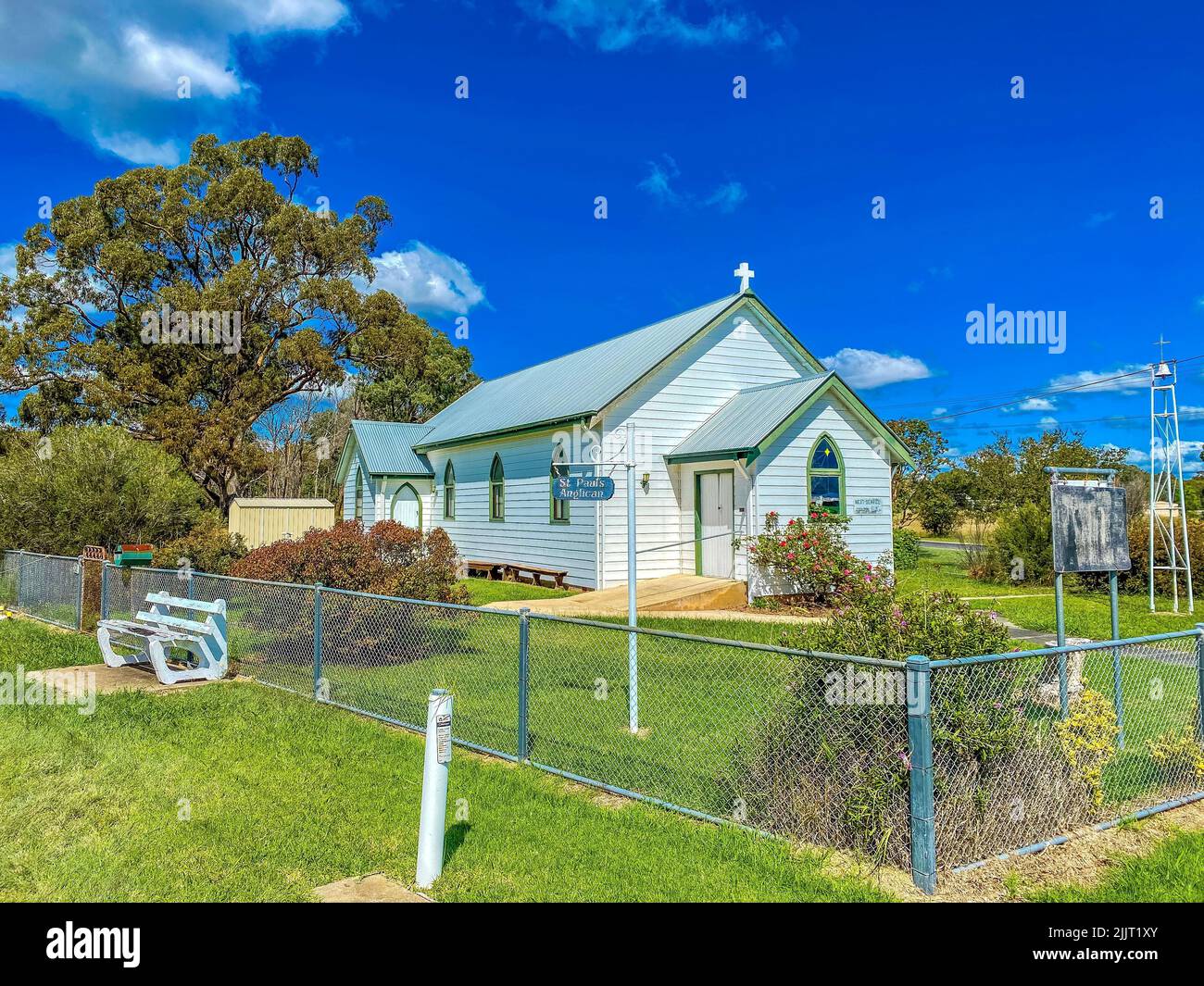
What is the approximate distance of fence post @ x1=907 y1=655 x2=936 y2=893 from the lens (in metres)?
4.52

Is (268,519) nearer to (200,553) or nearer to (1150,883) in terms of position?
(200,553)

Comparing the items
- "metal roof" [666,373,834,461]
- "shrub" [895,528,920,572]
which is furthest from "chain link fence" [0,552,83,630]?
"shrub" [895,528,920,572]

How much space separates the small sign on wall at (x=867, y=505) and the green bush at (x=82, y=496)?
1483cm

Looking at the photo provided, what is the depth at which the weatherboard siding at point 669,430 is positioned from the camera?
57.8 ft

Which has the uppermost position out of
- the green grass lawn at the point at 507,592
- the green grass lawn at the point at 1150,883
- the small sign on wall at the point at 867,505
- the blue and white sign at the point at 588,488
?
the small sign on wall at the point at 867,505

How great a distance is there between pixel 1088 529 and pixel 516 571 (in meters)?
15.5

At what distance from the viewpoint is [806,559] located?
51.6ft

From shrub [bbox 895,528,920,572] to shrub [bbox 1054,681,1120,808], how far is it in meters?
18.7

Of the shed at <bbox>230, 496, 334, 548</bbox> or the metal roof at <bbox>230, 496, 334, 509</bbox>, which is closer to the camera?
the shed at <bbox>230, 496, 334, 548</bbox>

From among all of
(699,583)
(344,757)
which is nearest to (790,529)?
(699,583)

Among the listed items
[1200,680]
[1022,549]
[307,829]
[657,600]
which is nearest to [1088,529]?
[1200,680]

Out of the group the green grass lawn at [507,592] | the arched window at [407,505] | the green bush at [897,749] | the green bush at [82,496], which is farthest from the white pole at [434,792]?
the arched window at [407,505]

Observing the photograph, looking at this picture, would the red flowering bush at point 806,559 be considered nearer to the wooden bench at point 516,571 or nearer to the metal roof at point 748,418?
the metal roof at point 748,418

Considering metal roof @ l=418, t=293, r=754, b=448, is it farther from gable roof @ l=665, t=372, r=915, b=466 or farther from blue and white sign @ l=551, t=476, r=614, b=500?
blue and white sign @ l=551, t=476, r=614, b=500
